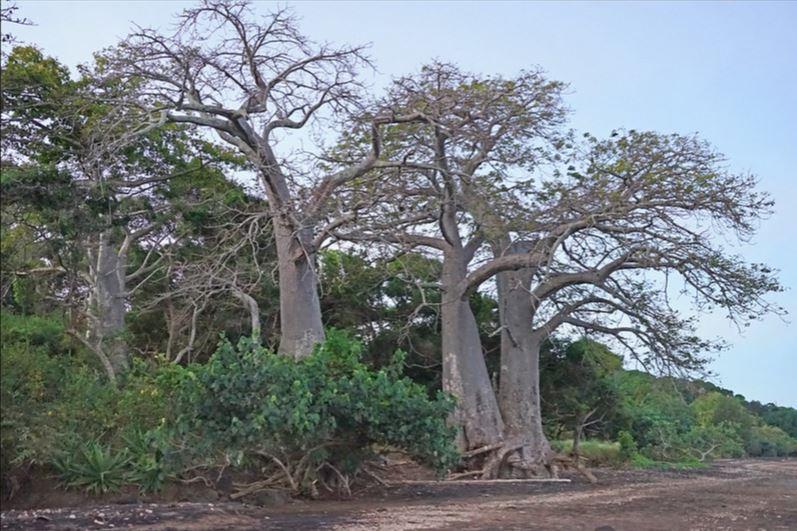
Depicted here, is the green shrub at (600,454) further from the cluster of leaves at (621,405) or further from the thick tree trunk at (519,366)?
the thick tree trunk at (519,366)

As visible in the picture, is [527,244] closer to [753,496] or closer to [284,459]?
[753,496]

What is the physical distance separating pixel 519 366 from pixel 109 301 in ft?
28.8

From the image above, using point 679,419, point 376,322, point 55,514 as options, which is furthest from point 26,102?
point 679,419

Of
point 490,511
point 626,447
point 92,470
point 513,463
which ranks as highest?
point 626,447

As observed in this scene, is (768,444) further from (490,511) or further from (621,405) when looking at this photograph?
(490,511)

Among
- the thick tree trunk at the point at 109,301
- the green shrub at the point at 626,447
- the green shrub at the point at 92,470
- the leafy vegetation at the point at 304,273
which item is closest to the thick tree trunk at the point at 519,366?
the leafy vegetation at the point at 304,273

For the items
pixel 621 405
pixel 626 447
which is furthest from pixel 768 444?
pixel 626 447

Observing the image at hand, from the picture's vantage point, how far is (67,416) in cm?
997

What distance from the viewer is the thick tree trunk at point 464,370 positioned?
17594 mm

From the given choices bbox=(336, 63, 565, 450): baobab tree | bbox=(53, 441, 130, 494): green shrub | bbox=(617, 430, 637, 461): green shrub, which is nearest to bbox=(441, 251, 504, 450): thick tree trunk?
bbox=(336, 63, 565, 450): baobab tree

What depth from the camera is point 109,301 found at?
18016mm

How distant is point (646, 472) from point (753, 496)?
6833 millimetres

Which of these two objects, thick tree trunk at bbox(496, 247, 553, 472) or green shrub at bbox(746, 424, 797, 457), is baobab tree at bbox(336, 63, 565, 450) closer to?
thick tree trunk at bbox(496, 247, 553, 472)

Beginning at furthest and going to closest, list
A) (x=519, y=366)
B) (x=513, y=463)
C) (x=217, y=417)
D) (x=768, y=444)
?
1. (x=768, y=444)
2. (x=519, y=366)
3. (x=513, y=463)
4. (x=217, y=417)
